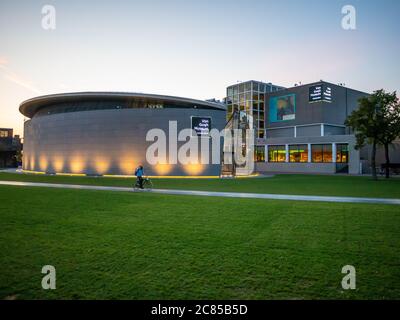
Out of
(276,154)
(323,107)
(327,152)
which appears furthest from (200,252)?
(323,107)

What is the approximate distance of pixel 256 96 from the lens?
245 feet

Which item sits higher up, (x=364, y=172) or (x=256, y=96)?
(x=256, y=96)

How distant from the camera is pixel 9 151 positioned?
275ft

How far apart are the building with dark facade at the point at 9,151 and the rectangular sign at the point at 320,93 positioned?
274 ft

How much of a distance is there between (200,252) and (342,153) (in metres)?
50.9

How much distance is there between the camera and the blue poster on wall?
67125 millimetres

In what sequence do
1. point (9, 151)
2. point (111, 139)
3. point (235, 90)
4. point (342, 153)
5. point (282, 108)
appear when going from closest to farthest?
point (111, 139), point (342, 153), point (282, 108), point (235, 90), point (9, 151)

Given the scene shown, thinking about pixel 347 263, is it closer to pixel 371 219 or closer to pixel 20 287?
pixel 371 219

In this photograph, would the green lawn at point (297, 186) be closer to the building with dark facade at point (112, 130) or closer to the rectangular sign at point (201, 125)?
the building with dark facade at point (112, 130)

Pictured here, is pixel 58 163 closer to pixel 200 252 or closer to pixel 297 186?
pixel 297 186

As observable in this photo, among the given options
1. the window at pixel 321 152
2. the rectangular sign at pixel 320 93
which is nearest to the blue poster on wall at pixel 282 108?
the rectangular sign at pixel 320 93

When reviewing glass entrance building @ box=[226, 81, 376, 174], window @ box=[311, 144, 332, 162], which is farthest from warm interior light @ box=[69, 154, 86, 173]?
window @ box=[311, 144, 332, 162]

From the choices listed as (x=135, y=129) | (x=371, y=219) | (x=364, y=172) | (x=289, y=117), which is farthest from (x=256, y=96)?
(x=371, y=219)
